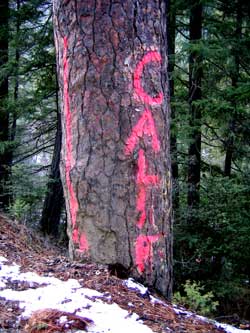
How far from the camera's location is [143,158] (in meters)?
2.96

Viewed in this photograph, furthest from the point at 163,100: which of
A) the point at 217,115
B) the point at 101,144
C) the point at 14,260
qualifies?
the point at 217,115

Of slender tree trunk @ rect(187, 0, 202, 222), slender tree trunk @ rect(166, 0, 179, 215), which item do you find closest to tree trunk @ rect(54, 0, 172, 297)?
slender tree trunk @ rect(187, 0, 202, 222)

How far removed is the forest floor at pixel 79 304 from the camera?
7.38ft

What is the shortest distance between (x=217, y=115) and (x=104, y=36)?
6005 millimetres

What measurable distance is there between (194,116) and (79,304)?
23.0 ft

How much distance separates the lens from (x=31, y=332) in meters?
2.13

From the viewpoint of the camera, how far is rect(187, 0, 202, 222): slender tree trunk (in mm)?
8289

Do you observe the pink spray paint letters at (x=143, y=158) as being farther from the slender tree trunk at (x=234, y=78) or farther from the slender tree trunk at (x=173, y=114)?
the slender tree trunk at (x=234, y=78)

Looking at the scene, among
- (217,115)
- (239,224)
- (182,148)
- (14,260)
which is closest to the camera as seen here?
(14,260)

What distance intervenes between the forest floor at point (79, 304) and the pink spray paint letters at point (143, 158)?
0.74ft

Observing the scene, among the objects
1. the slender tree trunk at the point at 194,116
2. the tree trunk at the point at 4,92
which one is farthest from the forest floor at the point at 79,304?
the tree trunk at the point at 4,92

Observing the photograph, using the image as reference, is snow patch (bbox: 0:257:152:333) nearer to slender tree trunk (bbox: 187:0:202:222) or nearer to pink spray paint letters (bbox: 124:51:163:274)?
pink spray paint letters (bbox: 124:51:163:274)

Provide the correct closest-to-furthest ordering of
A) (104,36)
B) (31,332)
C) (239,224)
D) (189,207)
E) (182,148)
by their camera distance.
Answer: (31,332) < (104,36) < (239,224) < (189,207) < (182,148)

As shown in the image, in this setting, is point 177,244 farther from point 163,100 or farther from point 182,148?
point 163,100
